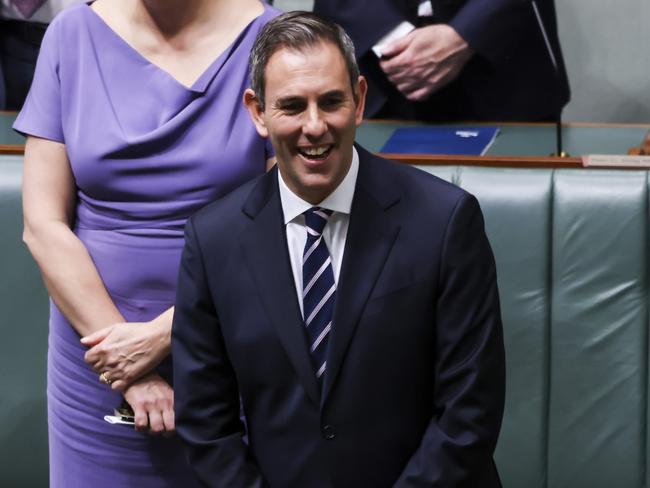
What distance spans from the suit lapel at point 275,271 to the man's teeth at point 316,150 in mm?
132

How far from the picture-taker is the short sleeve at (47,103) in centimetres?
192

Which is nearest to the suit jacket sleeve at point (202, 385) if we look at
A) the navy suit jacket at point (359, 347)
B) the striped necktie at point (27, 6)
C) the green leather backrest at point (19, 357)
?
the navy suit jacket at point (359, 347)

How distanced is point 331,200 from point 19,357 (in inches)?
57.1

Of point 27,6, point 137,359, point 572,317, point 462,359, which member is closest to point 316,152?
point 462,359

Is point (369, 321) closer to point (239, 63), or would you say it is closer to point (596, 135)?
point (239, 63)

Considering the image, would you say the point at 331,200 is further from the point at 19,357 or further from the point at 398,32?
the point at 398,32

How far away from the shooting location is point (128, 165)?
1.89m

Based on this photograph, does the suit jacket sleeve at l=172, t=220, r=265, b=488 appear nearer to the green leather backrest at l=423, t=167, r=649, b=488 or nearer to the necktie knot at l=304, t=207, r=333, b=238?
the necktie knot at l=304, t=207, r=333, b=238

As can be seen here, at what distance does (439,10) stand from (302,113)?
70.3 inches

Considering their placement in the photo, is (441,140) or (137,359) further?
(441,140)

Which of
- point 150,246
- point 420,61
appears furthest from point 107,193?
point 420,61

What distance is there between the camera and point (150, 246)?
192cm

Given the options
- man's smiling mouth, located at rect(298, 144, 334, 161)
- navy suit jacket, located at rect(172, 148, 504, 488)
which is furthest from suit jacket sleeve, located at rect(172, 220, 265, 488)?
man's smiling mouth, located at rect(298, 144, 334, 161)

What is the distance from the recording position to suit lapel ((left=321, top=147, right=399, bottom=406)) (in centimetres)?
167
